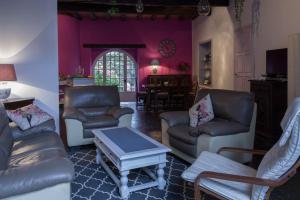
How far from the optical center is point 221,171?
2178 millimetres

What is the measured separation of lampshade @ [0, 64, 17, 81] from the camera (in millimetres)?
4332

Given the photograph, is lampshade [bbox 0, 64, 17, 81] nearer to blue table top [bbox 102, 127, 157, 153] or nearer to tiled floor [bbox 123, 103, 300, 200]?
blue table top [bbox 102, 127, 157, 153]

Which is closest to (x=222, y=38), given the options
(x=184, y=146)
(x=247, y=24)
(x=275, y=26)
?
(x=247, y=24)

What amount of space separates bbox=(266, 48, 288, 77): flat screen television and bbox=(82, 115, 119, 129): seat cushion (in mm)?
2904

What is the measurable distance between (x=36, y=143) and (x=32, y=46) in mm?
2744

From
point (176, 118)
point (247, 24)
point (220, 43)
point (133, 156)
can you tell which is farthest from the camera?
point (220, 43)

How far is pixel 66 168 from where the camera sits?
172 centimetres

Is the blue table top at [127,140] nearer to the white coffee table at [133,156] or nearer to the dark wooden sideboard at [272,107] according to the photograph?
the white coffee table at [133,156]

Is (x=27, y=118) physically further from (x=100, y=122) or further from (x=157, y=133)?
(x=157, y=133)

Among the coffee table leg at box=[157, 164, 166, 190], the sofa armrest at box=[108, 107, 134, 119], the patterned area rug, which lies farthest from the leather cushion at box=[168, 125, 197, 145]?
the sofa armrest at box=[108, 107, 134, 119]

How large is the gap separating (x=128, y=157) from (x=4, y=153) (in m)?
1.08

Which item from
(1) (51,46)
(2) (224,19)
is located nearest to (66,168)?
(1) (51,46)

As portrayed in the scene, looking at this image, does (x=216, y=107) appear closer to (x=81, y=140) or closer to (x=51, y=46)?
(x=81, y=140)

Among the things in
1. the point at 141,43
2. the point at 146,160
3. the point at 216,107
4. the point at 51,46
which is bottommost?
the point at 146,160
